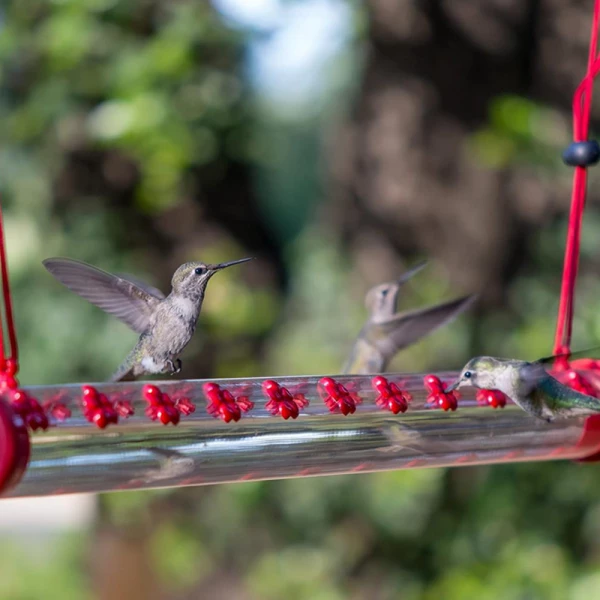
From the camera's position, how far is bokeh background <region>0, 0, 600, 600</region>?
161 inches

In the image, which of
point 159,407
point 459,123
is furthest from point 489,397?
point 459,123

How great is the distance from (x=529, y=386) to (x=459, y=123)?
313 cm

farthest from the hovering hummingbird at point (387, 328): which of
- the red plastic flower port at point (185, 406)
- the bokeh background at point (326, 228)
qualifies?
the bokeh background at point (326, 228)

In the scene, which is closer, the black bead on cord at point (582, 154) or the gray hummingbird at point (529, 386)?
the gray hummingbird at point (529, 386)

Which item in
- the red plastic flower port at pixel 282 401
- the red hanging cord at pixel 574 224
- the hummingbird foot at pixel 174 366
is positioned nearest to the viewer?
the red plastic flower port at pixel 282 401

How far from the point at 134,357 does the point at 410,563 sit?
336 centimetres

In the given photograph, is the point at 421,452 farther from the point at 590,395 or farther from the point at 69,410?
the point at 69,410

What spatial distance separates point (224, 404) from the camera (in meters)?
1.45

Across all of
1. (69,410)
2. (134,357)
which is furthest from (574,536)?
(69,410)

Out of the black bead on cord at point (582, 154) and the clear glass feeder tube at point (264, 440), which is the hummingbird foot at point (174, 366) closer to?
the clear glass feeder tube at point (264, 440)

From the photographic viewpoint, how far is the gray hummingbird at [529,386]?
1.54m

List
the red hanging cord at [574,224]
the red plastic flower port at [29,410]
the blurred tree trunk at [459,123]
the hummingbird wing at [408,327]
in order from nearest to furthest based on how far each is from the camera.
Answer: the red plastic flower port at [29,410], the red hanging cord at [574,224], the hummingbird wing at [408,327], the blurred tree trunk at [459,123]

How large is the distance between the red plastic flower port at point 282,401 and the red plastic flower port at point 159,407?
0.57ft

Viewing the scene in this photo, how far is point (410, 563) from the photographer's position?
4.63m
